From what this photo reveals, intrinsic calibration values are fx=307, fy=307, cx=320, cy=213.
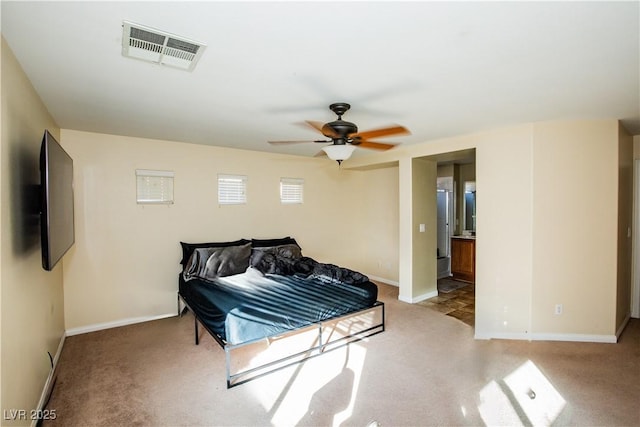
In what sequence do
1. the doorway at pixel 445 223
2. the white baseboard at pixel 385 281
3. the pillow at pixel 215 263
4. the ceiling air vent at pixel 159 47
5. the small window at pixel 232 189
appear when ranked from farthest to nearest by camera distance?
the doorway at pixel 445 223 → the white baseboard at pixel 385 281 → the small window at pixel 232 189 → the pillow at pixel 215 263 → the ceiling air vent at pixel 159 47

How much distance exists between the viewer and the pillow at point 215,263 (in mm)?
3877

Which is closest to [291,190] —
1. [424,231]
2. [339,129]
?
[424,231]

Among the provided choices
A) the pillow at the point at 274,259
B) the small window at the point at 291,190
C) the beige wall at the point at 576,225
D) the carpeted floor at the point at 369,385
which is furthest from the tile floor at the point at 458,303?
the small window at the point at 291,190

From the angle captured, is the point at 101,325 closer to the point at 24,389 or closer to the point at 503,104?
the point at 24,389

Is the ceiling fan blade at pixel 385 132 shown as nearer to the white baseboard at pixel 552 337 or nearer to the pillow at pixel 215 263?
the pillow at pixel 215 263

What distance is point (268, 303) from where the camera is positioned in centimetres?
301

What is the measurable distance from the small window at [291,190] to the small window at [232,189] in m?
0.67

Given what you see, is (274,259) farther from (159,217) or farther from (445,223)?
(445,223)

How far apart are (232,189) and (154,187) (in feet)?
3.50

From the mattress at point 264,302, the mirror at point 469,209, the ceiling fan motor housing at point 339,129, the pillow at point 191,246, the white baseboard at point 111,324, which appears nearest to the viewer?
the ceiling fan motor housing at point 339,129

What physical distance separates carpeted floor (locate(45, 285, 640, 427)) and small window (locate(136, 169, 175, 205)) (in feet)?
5.58

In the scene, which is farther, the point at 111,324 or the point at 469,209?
the point at 469,209

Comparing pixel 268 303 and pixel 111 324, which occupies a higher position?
pixel 268 303

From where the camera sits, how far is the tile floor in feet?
Answer: 13.6
